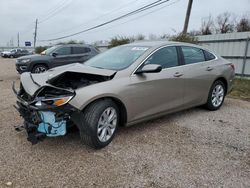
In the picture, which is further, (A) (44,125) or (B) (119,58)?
(B) (119,58)

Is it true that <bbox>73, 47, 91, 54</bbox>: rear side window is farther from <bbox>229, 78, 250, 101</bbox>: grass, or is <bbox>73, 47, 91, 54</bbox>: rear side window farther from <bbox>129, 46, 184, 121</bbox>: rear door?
<bbox>129, 46, 184, 121</bbox>: rear door

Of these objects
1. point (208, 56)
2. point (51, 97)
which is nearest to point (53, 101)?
point (51, 97)

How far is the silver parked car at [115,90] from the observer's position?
3.10 metres

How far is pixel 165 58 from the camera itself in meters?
4.34

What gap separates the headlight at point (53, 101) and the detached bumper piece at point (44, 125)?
117mm

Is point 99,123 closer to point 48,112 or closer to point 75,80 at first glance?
point 48,112

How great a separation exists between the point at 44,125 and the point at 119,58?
5.82 ft

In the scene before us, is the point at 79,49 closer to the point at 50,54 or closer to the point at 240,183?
the point at 50,54

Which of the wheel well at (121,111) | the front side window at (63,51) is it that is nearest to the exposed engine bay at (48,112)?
the wheel well at (121,111)

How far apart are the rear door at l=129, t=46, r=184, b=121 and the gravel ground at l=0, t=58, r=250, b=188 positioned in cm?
41

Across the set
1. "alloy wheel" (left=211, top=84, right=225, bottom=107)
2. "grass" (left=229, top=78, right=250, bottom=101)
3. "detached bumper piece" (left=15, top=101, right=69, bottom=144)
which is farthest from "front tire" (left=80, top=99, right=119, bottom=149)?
"grass" (left=229, top=78, right=250, bottom=101)

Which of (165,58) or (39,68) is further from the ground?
(165,58)

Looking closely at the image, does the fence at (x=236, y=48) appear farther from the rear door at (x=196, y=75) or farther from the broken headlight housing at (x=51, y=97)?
the broken headlight housing at (x=51, y=97)

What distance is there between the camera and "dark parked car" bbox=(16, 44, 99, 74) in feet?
33.1
